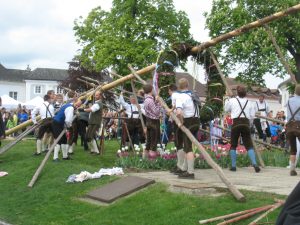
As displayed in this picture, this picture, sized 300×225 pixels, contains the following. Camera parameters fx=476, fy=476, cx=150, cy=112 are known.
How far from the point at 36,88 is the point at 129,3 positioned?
5322 cm

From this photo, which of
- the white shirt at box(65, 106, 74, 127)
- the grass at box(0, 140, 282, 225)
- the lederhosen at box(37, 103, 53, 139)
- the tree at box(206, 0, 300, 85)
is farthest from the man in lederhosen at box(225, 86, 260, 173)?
the tree at box(206, 0, 300, 85)

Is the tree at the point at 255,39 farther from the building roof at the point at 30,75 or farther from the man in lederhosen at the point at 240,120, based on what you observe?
the building roof at the point at 30,75

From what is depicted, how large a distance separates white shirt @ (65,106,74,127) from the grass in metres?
1.69

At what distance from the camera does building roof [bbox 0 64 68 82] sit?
3543 inches

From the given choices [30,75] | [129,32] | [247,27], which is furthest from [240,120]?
[30,75]

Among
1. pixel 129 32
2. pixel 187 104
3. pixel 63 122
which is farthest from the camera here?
pixel 129 32

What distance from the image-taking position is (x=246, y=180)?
9852 mm

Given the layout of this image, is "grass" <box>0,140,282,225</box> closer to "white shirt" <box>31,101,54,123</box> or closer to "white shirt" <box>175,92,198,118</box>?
"white shirt" <box>175,92,198,118</box>

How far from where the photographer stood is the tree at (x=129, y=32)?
131 ft

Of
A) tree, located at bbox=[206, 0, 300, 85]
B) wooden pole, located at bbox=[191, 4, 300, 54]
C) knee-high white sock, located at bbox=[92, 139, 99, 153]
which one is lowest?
knee-high white sock, located at bbox=[92, 139, 99, 153]

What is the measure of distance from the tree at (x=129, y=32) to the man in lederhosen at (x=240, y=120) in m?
27.1

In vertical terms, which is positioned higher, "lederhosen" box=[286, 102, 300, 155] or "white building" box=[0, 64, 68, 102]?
"white building" box=[0, 64, 68, 102]

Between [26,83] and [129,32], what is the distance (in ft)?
174

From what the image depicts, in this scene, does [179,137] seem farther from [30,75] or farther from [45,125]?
[30,75]
